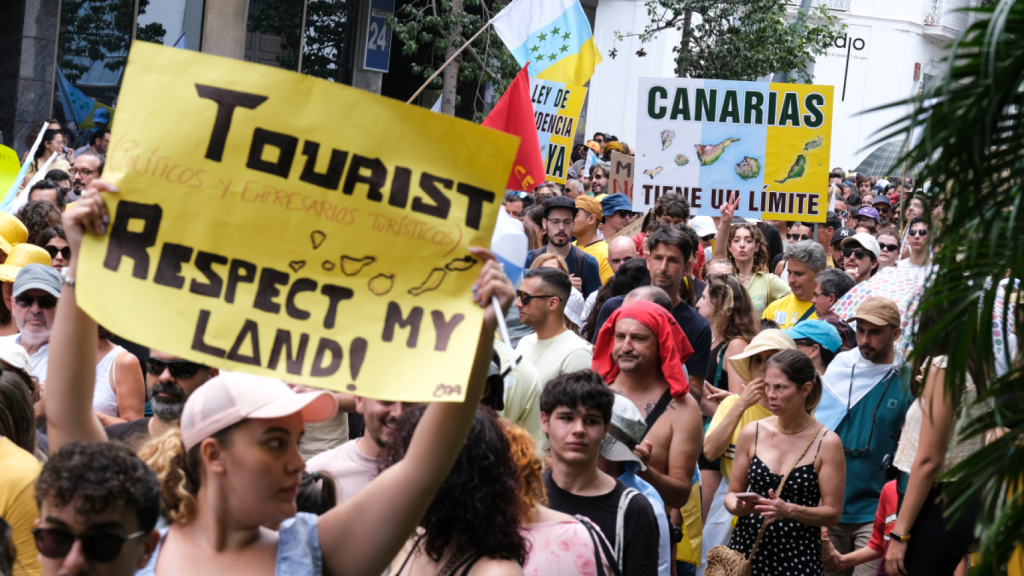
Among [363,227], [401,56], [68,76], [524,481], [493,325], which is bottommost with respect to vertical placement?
[524,481]

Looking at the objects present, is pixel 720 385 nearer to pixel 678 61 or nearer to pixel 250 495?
pixel 250 495

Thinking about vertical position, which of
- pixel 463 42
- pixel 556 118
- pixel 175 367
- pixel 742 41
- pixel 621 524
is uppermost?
pixel 742 41

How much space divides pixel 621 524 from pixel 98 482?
2.05m

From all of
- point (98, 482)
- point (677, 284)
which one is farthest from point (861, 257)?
point (98, 482)

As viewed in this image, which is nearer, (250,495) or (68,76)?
(250,495)

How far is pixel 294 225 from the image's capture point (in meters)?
2.59

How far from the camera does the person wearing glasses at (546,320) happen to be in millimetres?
5875

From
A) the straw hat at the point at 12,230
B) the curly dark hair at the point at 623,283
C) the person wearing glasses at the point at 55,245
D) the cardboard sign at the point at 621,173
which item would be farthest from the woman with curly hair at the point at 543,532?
the cardboard sign at the point at 621,173

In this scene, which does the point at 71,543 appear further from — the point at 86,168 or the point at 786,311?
the point at 86,168

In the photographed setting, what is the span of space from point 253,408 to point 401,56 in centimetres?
2133

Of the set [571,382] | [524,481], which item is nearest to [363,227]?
[524,481]

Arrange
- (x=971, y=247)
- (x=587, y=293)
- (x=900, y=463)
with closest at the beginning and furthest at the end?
(x=971, y=247) → (x=900, y=463) → (x=587, y=293)

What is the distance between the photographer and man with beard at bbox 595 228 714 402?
6645 millimetres

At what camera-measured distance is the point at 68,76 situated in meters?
16.9
